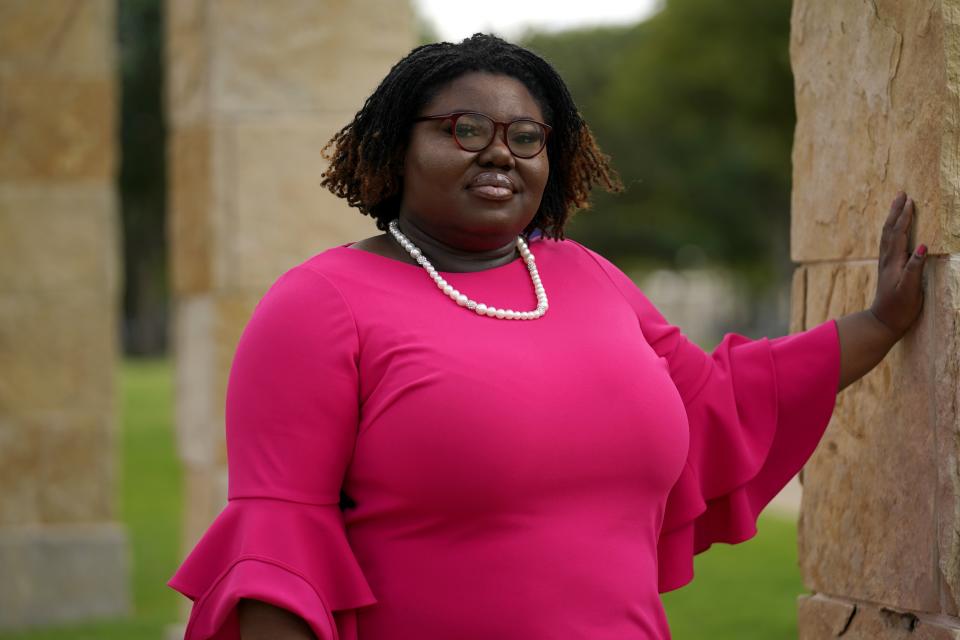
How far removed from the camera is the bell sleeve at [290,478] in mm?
2475

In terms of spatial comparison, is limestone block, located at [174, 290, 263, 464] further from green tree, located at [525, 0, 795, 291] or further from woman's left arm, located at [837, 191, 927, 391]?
green tree, located at [525, 0, 795, 291]

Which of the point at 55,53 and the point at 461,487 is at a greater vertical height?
the point at 55,53

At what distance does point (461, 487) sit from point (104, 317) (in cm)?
581

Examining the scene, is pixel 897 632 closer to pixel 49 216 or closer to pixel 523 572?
pixel 523 572

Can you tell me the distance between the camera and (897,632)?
3082mm

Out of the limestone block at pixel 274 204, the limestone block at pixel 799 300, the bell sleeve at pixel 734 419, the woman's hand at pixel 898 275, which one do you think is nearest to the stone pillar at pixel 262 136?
the limestone block at pixel 274 204

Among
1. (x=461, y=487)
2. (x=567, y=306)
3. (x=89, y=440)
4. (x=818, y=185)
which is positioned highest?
(x=818, y=185)

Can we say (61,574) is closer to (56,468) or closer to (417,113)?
(56,468)

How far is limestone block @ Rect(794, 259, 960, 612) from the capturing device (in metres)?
2.92

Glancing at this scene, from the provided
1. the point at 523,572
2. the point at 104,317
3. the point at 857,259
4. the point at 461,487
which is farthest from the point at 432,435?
the point at 104,317

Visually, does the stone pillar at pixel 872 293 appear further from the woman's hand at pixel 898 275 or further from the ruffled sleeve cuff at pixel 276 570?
the ruffled sleeve cuff at pixel 276 570

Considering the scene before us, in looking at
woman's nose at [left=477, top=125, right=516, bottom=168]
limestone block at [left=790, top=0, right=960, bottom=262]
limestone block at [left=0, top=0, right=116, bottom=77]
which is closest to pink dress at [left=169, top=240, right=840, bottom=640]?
woman's nose at [left=477, top=125, right=516, bottom=168]

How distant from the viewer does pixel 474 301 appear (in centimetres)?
268

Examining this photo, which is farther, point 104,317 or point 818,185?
point 104,317
